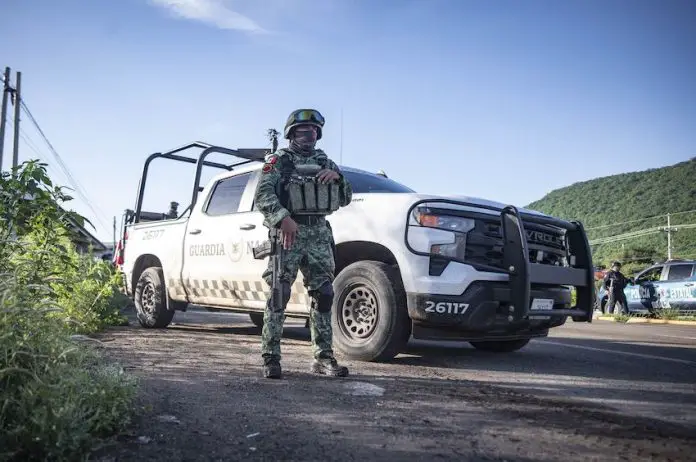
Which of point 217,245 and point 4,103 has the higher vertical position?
point 4,103

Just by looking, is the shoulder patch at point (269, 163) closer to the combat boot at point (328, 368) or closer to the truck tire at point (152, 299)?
the combat boot at point (328, 368)

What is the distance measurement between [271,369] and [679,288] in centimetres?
1346

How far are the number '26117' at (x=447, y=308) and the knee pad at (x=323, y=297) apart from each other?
746mm

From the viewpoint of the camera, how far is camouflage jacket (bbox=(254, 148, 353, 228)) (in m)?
3.83

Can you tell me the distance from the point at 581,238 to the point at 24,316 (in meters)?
4.34

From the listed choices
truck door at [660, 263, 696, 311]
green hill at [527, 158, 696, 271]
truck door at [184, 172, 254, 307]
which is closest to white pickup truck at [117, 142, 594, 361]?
truck door at [184, 172, 254, 307]

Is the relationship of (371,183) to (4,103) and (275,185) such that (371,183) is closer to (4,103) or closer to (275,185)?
(275,185)

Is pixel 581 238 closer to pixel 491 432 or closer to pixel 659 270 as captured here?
pixel 491 432

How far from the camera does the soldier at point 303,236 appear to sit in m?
3.81

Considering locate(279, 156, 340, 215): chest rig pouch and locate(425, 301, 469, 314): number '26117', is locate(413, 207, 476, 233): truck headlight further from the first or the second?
locate(279, 156, 340, 215): chest rig pouch

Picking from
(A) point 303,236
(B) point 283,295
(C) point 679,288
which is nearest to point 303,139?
(A) point 303,236

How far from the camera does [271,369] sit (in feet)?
12.1

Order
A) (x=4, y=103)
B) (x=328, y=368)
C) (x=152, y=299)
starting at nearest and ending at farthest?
(x=328, y=368), (x=152, y=299), (x=4, y=103)

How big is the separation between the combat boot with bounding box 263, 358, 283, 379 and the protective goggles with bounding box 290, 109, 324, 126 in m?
1.71
